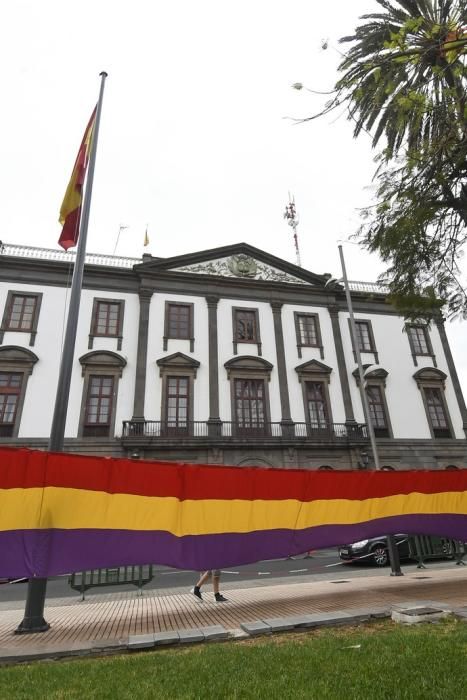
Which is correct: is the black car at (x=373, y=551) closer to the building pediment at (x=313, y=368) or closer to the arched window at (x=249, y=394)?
the arched window at (x=249, y=394)

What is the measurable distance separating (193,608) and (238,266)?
21.6 m

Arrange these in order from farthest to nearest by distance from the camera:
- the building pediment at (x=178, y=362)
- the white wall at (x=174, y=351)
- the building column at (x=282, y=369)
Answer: the building column at (x=282, y=369) → the building pediment at (x=178, y=362) → the white wall at (x=174, y=351)

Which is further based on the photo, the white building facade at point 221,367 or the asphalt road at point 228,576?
the white building facade at point 221,367

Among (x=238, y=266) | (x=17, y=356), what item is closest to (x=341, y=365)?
(x=238, y=266)

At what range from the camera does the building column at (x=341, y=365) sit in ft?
78.2

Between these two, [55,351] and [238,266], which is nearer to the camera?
[55,351]

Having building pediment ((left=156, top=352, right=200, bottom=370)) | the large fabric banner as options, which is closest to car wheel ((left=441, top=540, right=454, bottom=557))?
the large fabric banner

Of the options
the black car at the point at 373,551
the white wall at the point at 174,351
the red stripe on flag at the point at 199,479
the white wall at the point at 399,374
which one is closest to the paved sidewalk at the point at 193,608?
the red stripe on flag at the point at 199,479

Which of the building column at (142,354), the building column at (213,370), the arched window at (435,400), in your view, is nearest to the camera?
the building column at (142,354)

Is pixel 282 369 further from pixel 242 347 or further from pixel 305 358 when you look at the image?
pixel 242 347

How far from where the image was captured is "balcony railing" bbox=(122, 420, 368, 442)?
20.6m

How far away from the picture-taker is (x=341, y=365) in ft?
82.0

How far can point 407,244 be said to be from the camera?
873 centimetres

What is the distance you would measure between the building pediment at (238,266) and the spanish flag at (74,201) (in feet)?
48.1
